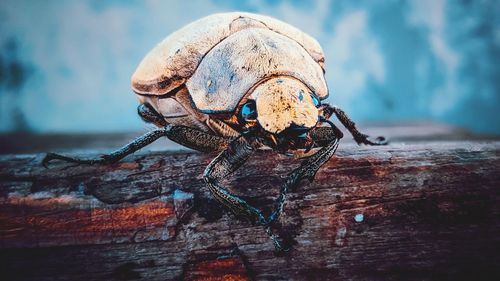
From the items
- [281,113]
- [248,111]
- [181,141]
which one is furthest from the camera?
[181,141]

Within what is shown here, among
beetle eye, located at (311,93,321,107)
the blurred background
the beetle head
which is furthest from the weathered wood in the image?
the blurred background

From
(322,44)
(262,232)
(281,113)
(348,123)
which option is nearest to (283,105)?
(281,113)

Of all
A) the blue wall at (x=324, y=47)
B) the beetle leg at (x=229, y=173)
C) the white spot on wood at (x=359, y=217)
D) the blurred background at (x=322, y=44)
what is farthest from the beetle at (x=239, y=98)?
the blurred background at (x=322, y=44)

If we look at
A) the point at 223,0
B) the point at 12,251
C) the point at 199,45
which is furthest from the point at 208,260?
the point at 223,0

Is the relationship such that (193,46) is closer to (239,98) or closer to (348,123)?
(239,98)

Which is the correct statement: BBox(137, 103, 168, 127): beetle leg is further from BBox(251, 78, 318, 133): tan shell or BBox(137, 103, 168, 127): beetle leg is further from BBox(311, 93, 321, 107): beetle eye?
A: BBox(311, 93, 321, 107): beetle eye

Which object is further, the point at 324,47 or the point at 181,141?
the point at 324,47
